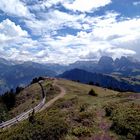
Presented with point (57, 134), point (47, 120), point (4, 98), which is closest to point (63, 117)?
point (47, 120)

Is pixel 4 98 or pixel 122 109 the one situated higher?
pixel 122 109

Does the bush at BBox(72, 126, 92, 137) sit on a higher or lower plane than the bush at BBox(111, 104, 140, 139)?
lower

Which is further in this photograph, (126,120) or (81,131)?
(126,120)

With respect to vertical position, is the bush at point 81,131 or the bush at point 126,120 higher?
the bush at point 126,120

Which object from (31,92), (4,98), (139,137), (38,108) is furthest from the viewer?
(31,92)

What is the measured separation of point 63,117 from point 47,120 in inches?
144

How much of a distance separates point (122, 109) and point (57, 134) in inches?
595

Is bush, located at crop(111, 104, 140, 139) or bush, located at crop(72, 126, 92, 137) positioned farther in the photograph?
bush, located at crop(111, 104, 140, 139)

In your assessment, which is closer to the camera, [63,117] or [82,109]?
[63,117]

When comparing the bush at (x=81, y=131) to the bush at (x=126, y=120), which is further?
the bush at (x=126, y=120)

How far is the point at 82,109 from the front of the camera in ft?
182

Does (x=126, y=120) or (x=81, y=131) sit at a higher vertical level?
(x=126, y=120)

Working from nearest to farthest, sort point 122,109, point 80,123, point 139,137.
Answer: point 139,137 → point 80,123 → point 122,109

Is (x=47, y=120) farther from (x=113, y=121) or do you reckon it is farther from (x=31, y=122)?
(x=113, y=121)
